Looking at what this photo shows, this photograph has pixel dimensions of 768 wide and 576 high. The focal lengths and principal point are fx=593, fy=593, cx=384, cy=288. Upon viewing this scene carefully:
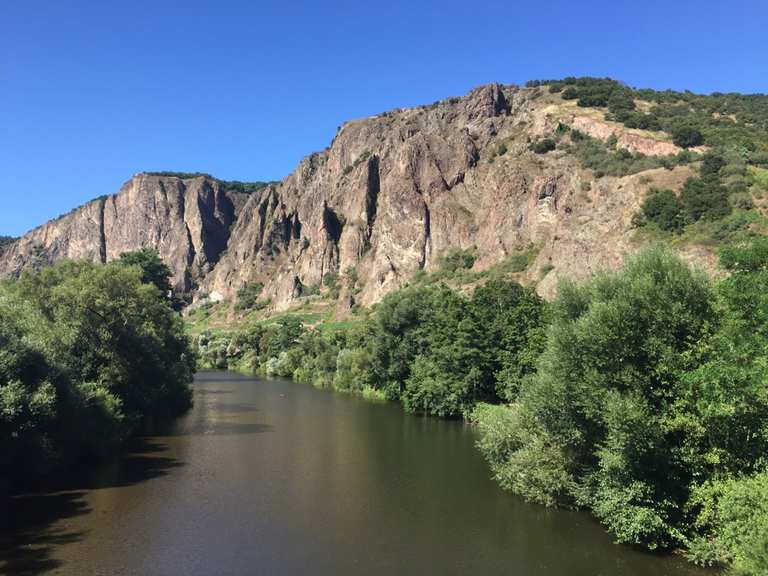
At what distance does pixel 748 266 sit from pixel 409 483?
19.2 meters

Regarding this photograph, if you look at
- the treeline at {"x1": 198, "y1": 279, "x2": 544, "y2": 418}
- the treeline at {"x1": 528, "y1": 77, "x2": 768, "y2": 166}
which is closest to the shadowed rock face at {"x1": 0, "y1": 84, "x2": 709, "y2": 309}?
the treeline at {"x1": 528, "y1": 77, "x2": 768, "y2": 166}

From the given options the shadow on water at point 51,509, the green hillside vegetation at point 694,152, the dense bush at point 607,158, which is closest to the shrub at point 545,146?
the green hillside vegetation at point 694,152

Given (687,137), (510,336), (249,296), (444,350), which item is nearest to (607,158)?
(687,137)

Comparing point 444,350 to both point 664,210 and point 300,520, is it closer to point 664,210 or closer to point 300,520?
point 300,520

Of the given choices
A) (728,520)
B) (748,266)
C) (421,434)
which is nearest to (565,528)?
(728,520)

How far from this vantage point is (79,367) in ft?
130

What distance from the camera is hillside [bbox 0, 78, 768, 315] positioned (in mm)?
75500

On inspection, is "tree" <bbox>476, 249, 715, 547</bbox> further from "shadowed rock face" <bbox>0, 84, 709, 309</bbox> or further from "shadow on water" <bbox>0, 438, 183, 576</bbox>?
"shadowed rock face" <bbox>0, 84, 709, 309</bbox>

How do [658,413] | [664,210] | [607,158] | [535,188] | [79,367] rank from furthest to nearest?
[535,188], [607,158], [664,210], [79,367], [658,413]

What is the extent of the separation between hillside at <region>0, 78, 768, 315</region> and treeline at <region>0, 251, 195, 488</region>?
4199cm

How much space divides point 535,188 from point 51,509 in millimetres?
102533

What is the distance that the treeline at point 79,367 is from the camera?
27.3 m

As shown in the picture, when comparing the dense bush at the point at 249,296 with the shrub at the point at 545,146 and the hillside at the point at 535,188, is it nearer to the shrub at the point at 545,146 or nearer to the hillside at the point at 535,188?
the hillside at the point at 535,188

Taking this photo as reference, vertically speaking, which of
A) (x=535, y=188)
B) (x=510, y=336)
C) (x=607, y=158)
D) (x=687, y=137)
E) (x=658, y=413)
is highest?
(x=687, y=137)
